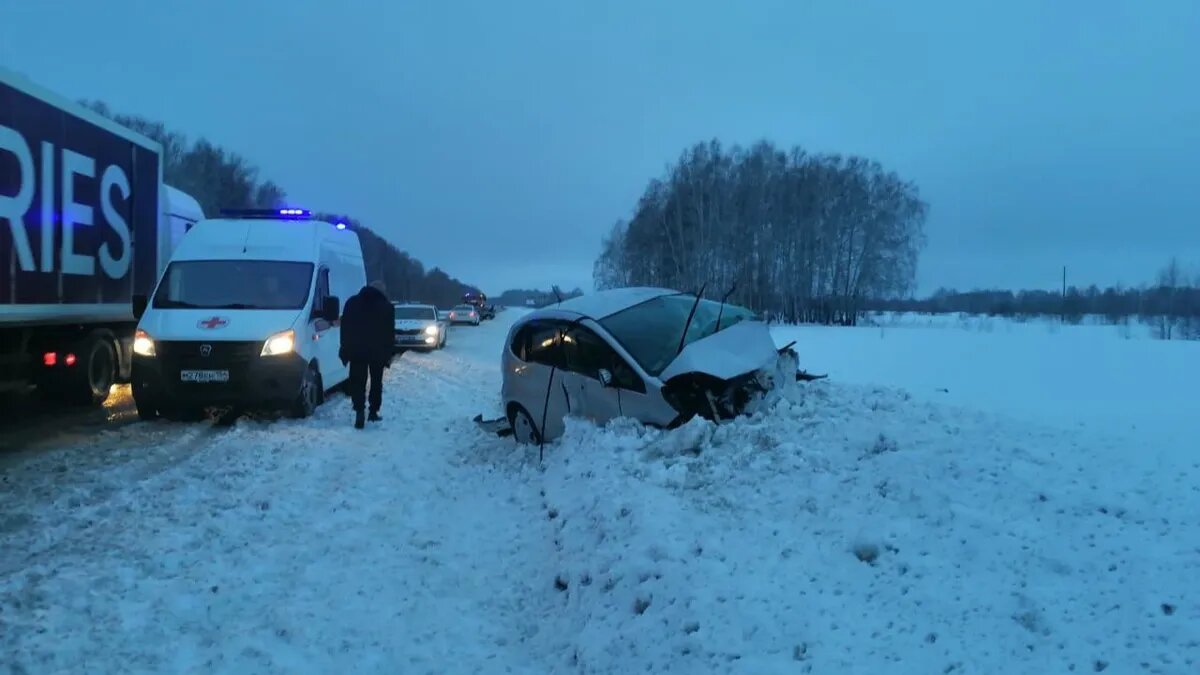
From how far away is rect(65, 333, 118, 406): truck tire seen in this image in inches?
431

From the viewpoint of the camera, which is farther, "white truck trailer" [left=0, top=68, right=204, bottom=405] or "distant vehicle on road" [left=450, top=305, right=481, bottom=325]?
"distant vehicle on road" [left=450, top=305, right=481, bottom=325]

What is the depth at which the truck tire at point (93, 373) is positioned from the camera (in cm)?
1095

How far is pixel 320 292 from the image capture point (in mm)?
11117

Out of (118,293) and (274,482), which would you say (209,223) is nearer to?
(118,293)

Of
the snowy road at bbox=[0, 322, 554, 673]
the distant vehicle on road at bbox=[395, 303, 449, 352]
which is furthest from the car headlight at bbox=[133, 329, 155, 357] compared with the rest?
the distant vehicle on road at bbox=[395, 303, 449, 352]

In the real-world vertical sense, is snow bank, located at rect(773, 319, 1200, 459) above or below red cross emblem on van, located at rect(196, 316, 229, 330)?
below

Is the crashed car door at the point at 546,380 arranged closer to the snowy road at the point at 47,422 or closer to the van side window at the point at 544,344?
the van side window at the point at 544,344

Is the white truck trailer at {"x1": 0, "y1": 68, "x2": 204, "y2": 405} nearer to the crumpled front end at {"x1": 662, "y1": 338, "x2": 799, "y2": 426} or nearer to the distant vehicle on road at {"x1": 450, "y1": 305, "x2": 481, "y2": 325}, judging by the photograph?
the crumpled front end at {"x1": 662, "y1": 338, "x2": 799, "y2": 426}

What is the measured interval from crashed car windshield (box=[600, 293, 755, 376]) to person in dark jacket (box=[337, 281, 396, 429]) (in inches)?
142

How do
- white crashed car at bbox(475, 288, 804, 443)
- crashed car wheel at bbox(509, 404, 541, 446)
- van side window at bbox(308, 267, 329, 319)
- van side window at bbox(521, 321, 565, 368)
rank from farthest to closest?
1. van side window at bbox(308, 267, 329, 319)
2. crashed car wheel at bbox(509, 404, 541, 446)
3. van side window at bbox(521, 321, 565, 368)
4. white crashed car at bbox(475, 288, 804, 443)

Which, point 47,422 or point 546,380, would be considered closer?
point 546,380

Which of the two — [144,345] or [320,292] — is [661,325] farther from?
[144,345]

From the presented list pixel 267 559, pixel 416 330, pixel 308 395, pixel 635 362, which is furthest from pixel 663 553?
pixel 416 330

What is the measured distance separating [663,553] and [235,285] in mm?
8460
